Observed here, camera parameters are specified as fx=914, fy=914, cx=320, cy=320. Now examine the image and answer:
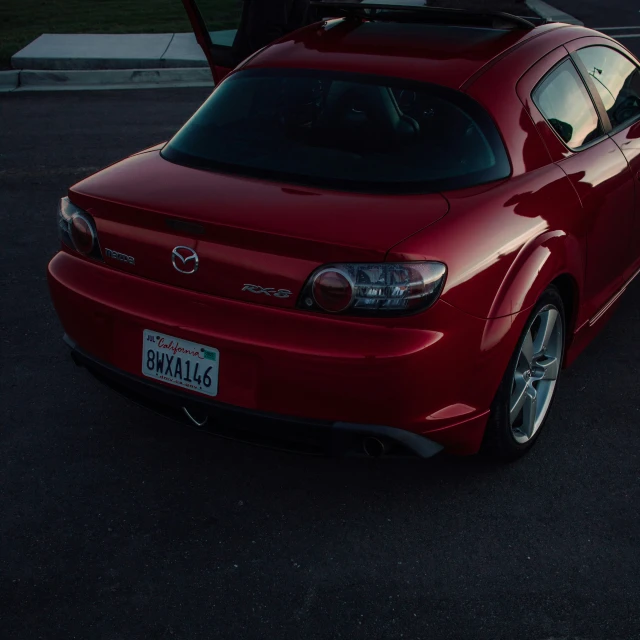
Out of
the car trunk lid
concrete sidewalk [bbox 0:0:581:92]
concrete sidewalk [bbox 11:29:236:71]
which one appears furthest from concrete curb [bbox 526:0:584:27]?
the car trunk lid

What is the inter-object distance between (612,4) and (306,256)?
61.5 feet

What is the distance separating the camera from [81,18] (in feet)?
50.8

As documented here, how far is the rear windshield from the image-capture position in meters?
3.33

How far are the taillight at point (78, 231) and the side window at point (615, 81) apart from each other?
7.72 ft

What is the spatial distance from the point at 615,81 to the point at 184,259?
2614mm

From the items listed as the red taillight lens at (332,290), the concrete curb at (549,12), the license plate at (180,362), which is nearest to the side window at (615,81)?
the red taillight lens at (332,290)

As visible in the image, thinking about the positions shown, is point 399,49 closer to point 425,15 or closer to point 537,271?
point 425,15

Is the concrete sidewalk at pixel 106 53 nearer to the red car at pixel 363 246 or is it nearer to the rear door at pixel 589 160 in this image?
the red car at pixel 363 246

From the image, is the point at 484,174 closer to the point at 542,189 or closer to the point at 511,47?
the point at 542,189

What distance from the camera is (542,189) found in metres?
3.53

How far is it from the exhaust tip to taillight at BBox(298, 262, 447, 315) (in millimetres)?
463

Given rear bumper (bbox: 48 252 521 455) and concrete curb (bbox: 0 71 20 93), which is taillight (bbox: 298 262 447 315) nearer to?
rear bumper (bbox: 48 252 521 455)

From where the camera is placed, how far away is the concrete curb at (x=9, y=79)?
450 inches

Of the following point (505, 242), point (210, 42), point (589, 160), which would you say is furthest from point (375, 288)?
point (210, 42)
